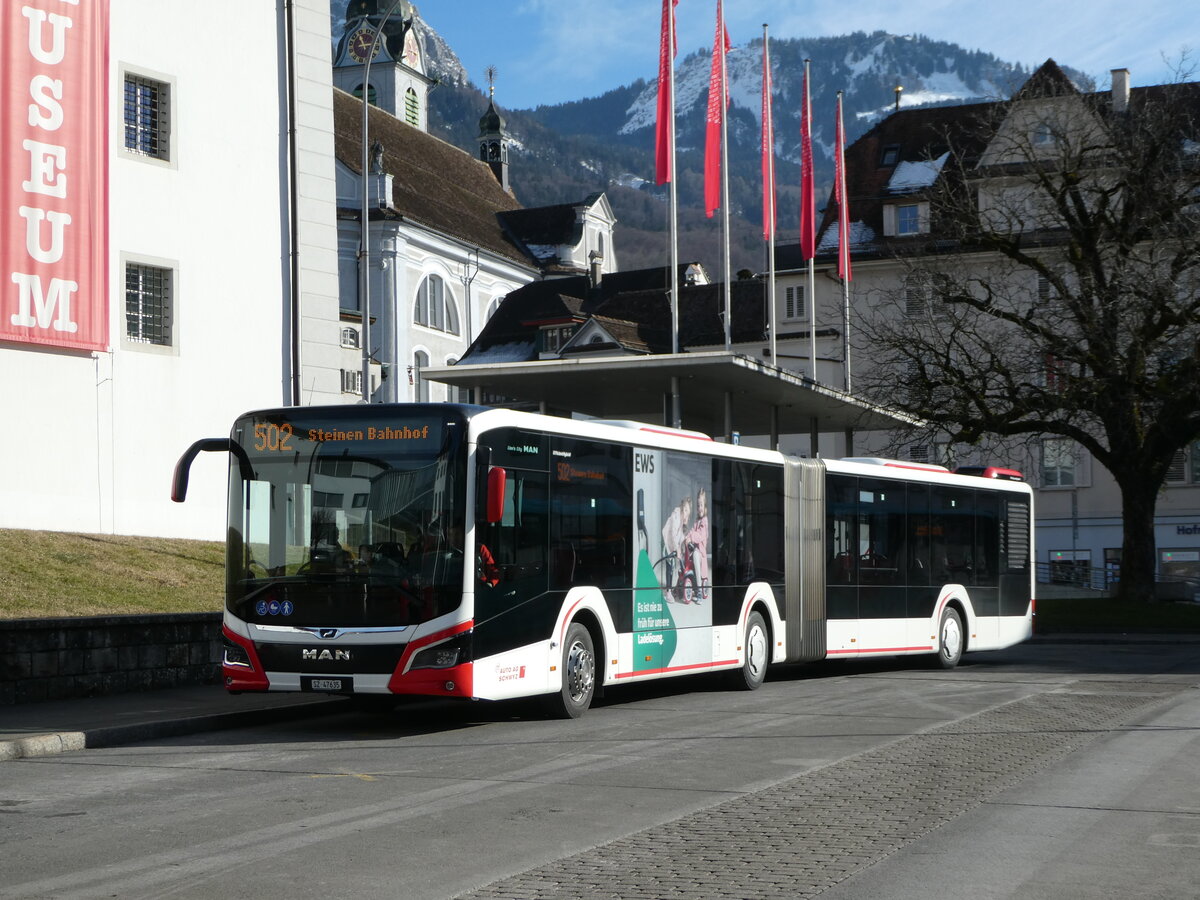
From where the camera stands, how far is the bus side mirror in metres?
13.7

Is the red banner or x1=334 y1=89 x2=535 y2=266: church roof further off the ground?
x1=334 y1=89 x2=535 y2=266: church roof

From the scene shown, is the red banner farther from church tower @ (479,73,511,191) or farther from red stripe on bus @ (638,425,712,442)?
church tower @ (479,73,511,191)

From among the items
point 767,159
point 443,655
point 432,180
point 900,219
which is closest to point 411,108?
point 432,180

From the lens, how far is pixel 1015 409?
34.6 m

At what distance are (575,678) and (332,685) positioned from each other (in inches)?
103

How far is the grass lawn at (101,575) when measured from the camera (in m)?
20.6

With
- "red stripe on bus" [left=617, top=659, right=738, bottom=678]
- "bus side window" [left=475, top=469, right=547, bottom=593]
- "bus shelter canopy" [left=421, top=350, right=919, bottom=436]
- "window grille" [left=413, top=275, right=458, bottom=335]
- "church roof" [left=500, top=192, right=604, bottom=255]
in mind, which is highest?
"church roof" [left=500, top=192, right=604, bottom=255]

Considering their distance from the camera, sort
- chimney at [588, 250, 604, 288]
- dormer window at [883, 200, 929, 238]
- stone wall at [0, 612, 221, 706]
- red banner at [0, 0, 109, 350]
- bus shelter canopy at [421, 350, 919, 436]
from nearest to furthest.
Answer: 1. stone wall at [0, 612, 221, 706]
2. red banner at [0, 0, 109, 350]
3. bus shelter canopy at [421, 350, 919, 436]
4. dormer window at [883, 200, 929, 238]
5. chimney at [588, 250, 604, 288]

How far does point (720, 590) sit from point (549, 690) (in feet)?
13.8

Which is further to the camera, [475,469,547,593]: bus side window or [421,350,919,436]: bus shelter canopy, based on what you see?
[421,350,919,436]: bus shelter canopy

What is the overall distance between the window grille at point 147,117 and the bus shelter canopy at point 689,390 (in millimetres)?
6832

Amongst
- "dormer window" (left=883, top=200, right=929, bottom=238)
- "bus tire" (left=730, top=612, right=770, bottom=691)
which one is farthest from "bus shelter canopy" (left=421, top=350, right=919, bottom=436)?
"dormer window" (left=883, top=200, right=929, bottom=238)

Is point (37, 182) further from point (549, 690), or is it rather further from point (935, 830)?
point (935, 830)

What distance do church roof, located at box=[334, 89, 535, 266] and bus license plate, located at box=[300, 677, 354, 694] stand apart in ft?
198
